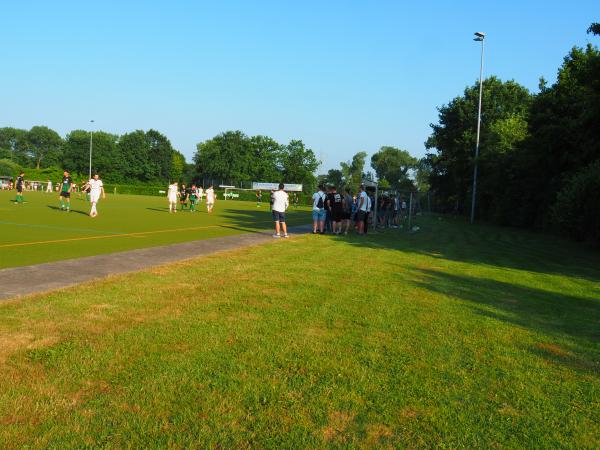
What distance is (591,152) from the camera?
2319 cm

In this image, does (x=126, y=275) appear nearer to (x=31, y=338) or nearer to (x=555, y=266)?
(x=31, y=338)

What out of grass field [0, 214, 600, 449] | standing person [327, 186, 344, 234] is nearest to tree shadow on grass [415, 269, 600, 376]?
grass field [0, 214, 600, 449]

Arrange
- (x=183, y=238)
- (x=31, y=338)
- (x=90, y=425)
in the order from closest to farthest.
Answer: (x=90, y=425) → (x=31, y=338) → (x=183, y=238)

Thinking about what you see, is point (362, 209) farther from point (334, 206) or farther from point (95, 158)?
point (95, 158)

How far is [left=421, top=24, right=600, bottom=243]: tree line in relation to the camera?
63.5 ft

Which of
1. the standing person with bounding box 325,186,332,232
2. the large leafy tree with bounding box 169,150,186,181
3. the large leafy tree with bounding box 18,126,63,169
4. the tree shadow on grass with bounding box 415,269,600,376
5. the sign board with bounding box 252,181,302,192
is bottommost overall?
the tree shadow on grass with bounding box 415,269,600,376

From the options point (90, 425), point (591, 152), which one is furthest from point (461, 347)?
point (591, 152)

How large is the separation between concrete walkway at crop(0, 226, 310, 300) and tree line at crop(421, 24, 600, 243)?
1400 centimetres

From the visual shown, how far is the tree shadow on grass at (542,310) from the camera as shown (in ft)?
16.8

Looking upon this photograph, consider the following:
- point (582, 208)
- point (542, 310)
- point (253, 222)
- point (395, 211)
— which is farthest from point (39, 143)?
point (542, 310)

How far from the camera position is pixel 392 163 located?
511 feet

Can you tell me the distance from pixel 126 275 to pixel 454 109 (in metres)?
49.9

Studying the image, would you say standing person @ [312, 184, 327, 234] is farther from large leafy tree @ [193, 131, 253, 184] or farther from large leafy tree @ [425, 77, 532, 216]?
large leafy tree @ [193, 131, 253, 184]

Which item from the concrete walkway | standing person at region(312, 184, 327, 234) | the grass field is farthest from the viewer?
standing person at region(312, 184, 327, 234)
